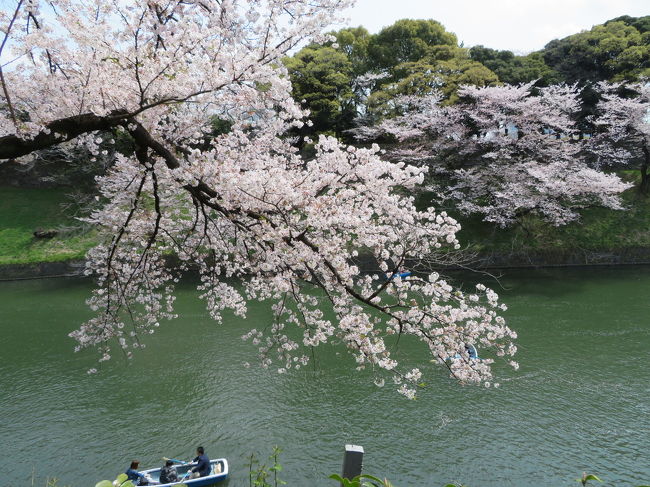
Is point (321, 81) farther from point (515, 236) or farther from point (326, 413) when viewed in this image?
point (326, 413)

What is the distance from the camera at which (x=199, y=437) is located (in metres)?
7.03

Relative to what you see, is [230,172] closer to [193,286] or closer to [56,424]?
[56,424]

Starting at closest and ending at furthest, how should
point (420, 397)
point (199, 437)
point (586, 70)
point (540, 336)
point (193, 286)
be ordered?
point (199, 437)
point (420, 397)
point (540, 336)
point (193, 286)
point (586, 70)

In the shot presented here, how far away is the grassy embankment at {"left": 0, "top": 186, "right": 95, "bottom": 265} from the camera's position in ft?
60.0

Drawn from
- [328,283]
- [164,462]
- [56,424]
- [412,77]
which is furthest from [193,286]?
[412,77]

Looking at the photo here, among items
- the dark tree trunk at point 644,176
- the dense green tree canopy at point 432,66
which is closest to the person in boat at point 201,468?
the dense green tree canopy at point 432,66

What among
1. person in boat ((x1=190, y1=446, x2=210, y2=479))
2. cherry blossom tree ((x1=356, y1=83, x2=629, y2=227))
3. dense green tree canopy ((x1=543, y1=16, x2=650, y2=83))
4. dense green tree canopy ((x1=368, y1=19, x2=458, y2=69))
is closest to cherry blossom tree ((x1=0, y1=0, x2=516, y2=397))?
person in boat ((x1=190, y1=446, x2=210, y2=479))

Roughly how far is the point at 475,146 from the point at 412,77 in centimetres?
504

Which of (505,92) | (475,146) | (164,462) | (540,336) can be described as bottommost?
(164,462)

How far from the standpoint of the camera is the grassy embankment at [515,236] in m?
18.2

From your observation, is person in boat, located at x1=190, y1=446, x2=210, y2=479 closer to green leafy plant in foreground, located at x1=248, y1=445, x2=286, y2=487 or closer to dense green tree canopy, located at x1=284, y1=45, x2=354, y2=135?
green leafy plant in foreground, located at x1=248, y1=445, x2=286, y2=487

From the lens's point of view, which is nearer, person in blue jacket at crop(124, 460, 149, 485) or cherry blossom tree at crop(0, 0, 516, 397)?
cherry blossom tree at crop(0, 0, 516, 397)

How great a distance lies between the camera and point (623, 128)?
65.3ft

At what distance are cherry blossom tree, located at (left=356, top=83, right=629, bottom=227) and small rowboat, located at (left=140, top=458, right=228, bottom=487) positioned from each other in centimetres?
1437
